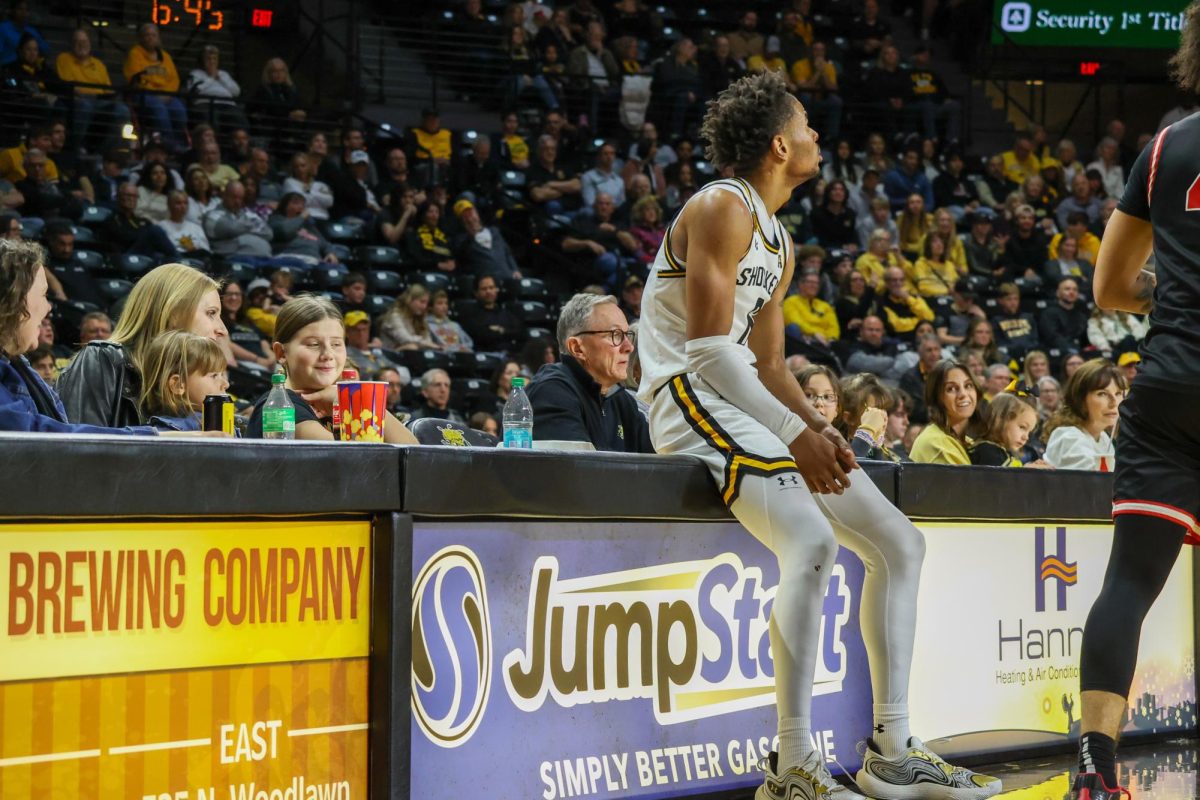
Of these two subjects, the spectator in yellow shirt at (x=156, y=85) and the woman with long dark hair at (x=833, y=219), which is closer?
the spectator in yellow shirt at (x=156, y=85)

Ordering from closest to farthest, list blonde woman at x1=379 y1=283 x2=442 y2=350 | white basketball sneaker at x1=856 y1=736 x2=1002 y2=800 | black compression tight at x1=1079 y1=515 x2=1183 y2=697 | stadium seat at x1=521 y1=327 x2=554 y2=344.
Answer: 1. black compression tight at x1=1079 y1=515 x2=1183 y2=697
2. white basketball sneaker at x1=856 y1=736 x2=1002 y2=800
3. blonde woman at x1=379 y1=283 x2=442 y2=350
4. stadium seat at x1=521 y1=327 x2=554 y2=344

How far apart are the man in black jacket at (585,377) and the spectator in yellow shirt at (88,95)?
23.6ft

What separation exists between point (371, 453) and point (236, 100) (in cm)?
987

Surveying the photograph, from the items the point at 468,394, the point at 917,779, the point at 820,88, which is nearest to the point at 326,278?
the point at 468,394

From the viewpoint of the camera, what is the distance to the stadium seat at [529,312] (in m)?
11.3

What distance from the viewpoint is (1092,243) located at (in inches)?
571

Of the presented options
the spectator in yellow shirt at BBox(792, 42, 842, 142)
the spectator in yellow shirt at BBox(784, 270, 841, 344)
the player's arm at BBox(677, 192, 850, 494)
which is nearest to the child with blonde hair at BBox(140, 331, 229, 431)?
the player's arm at BBox(677, 192, 850, 494)

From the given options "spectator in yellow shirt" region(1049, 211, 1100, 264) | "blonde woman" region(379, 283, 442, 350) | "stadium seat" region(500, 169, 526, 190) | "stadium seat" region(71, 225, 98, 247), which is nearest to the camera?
"stadium seat" region(71, 225, 98, 247)

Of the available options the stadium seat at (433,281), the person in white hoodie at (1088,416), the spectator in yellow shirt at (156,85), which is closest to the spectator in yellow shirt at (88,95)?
the spectator in yellow shirt at (156,85)

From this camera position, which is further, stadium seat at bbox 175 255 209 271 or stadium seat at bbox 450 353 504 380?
stadium seat at bbox 450 353 504 380

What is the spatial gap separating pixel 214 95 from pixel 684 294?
9167 mm

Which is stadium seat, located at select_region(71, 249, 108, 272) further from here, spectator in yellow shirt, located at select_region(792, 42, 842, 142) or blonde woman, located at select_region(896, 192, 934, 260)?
spectator in yellow shirt, located at select_region(792, 42, 842, 142)

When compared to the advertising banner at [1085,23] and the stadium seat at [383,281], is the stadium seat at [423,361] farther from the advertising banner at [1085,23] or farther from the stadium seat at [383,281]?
the advertising banner at [1085,23]

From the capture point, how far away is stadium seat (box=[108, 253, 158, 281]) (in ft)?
32.6
